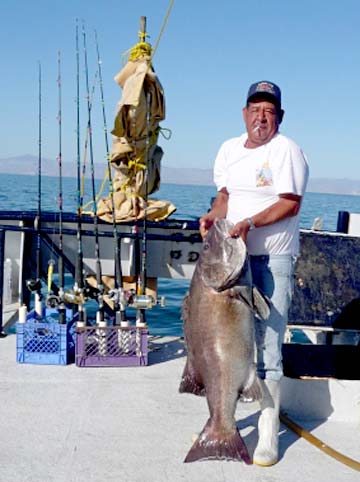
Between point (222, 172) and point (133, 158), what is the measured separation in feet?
12.0

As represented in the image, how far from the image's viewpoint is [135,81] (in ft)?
22.1

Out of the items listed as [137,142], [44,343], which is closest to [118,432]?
[44,343]

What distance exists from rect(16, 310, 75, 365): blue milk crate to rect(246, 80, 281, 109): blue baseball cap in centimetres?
280

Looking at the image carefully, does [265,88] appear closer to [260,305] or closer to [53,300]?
[260,305]

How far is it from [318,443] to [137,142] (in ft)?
14.0

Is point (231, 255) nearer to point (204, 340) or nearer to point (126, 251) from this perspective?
point (204, 340)

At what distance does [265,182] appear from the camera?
3.52 m

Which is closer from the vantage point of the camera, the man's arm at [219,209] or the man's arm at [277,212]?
the man's arm at [277,212]

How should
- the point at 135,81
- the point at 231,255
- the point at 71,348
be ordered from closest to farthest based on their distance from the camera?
the point at 231,255 → the point at 71,348 → the point at 135,81

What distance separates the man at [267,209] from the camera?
3455mm

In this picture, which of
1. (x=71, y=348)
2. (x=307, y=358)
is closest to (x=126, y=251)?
(x=71, y=348)

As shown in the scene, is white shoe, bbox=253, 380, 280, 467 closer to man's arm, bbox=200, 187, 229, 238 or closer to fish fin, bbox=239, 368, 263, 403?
fish fin, bbox=239, 368, 263, 403

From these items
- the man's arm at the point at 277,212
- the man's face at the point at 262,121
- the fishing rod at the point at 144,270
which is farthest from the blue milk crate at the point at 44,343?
the man's face at the point at 262,121

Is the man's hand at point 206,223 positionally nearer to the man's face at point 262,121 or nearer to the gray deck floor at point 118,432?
the man's face at point 262,121
